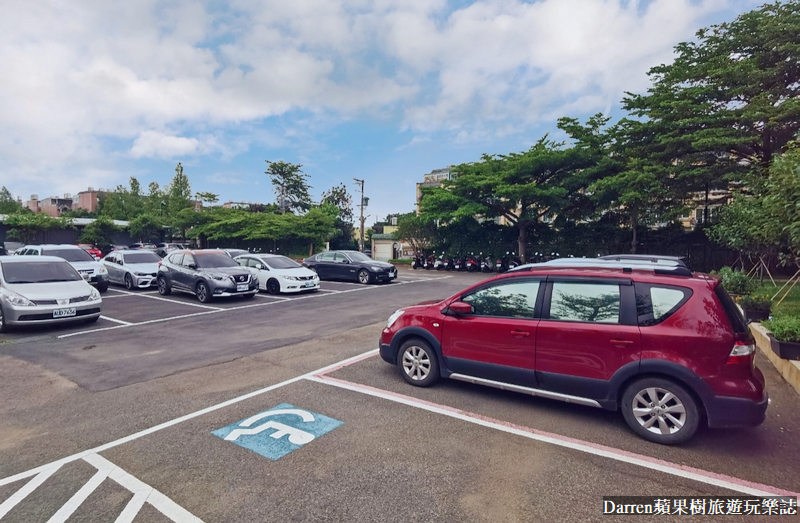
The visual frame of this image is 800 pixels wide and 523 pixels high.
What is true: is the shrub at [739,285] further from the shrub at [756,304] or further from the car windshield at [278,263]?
the car windshield at [278,263]

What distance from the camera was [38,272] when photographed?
9.39m

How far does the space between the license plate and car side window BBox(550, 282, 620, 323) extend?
9.66 meters

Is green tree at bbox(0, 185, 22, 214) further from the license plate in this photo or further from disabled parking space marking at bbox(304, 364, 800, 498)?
disabled parking space marking at bbox(304, 364, 800, 498)

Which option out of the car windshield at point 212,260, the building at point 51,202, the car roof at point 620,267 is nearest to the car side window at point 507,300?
the car roof at point 620,267

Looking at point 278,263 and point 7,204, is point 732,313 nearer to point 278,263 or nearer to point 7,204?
point 278,263

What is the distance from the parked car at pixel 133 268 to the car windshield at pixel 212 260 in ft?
10.8

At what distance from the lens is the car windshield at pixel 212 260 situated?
13.4m

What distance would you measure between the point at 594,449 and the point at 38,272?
11.5 metres

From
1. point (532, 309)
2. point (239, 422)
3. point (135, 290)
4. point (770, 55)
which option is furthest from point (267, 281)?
point (770, 55)

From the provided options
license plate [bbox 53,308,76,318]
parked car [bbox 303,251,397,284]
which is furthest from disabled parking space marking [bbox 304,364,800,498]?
parked car [bbox 303,251,397,284]

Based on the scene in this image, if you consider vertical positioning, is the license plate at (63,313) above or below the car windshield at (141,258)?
below

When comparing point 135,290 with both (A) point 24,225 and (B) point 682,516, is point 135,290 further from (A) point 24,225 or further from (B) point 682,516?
(A) point 24,225

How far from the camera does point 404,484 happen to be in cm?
314

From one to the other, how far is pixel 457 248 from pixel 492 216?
347cm
